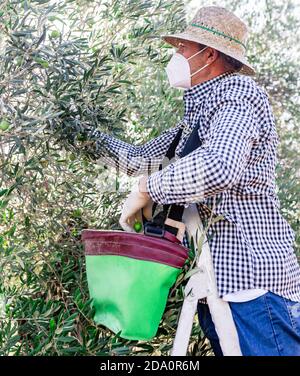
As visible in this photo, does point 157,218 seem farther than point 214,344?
No

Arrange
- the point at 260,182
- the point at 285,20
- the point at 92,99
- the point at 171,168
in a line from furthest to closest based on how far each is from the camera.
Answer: the point at 285,20, the point at 92,99, the point at 260,182, the point at 171,168

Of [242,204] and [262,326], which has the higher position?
[242,204]

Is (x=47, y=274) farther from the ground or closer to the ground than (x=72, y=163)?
closer to the ground

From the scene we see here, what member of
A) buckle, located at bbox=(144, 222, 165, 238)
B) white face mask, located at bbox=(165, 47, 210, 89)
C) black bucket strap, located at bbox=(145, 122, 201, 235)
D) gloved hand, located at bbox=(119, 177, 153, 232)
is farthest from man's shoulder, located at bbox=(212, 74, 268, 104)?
buckle, located at bbox=(144, 222, 165, 238)

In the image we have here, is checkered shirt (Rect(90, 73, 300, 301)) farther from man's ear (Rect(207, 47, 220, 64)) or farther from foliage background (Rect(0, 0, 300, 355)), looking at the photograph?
foliage background (Rect(0, 0, 300, 355))

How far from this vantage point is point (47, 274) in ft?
10.1

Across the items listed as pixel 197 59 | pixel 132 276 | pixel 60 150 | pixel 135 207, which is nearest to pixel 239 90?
pixel 197 59

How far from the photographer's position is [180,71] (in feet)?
9.59

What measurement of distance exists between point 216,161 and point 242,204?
0.37m

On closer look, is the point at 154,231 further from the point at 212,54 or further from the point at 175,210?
the point at 212,54

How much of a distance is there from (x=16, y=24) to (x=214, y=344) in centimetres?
150

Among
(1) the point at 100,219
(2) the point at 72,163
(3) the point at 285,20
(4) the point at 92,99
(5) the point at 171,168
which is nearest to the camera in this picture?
(5) the point at 171,168

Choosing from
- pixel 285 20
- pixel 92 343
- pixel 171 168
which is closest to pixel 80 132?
pixel 171 168

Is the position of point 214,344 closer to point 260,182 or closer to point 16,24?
point 260,182
